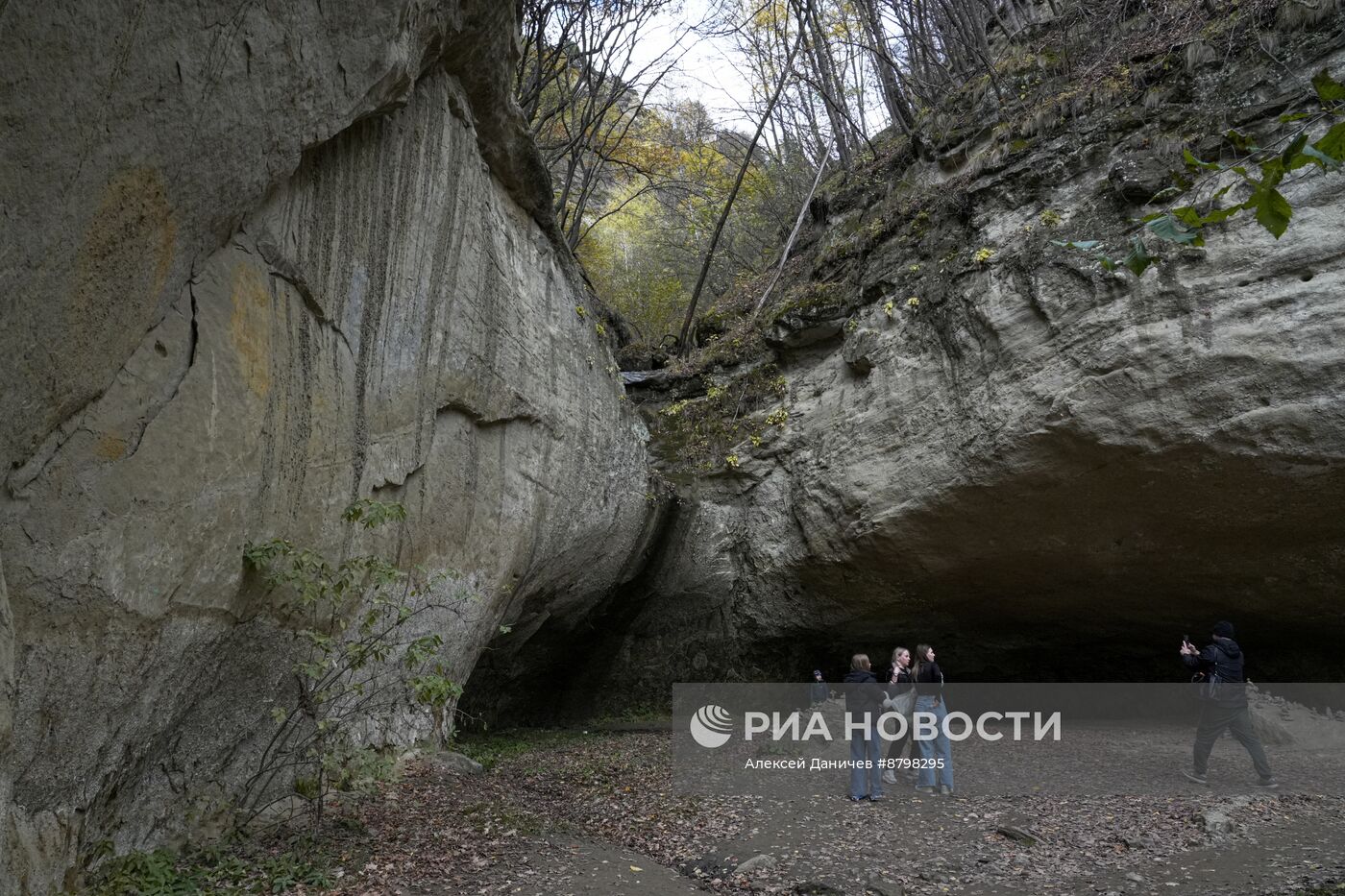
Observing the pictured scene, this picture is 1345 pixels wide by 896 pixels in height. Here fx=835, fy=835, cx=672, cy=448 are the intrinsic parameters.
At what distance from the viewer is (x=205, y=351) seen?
4.50 m

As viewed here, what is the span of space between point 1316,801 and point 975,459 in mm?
3901

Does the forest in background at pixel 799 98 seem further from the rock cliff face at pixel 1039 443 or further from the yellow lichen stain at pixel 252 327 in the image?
the yellow lichen stain at pixel 252 327

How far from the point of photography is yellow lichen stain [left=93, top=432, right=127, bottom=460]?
3928mm

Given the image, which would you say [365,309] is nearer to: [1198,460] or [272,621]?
[272,621]

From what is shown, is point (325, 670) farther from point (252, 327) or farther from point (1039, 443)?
point (1039, 443)

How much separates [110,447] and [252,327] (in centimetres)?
115

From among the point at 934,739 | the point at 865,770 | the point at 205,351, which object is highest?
the point at 205,351

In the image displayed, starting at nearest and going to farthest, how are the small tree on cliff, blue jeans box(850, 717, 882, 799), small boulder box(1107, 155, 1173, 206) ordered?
1. the small tree on cliff
2. blue jeans box(850, 717, 882, 799)
3. small boulder box(1107, 155, 1173, 206)

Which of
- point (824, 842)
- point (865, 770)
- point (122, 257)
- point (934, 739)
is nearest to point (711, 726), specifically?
point (865, 770)

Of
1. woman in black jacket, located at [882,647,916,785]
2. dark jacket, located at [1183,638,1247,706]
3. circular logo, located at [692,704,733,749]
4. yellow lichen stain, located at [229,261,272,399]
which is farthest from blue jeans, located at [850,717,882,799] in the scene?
yellow lichen stain, located at [229,261,272,399]

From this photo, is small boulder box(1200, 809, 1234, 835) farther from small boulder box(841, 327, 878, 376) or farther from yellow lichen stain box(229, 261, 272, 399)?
yellow lichen stain box(229, 261, 272, 399)

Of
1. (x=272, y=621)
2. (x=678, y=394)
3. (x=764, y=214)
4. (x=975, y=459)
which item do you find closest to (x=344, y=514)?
(x=272, y=621)

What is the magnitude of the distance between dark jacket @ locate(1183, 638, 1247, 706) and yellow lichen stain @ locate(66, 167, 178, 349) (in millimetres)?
7565

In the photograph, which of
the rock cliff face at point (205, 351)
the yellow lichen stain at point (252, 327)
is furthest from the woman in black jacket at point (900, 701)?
the yellow lichen stain at point (252, 327)
